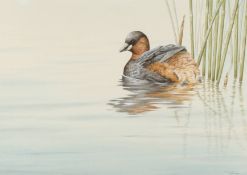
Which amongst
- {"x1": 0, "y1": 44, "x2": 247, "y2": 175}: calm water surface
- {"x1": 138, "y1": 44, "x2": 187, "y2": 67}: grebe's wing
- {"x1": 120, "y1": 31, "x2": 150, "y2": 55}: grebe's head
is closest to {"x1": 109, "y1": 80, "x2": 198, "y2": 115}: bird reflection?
{"x1": 0, "y1": 44, "x2": 247, "y2": 175}: calm water surface

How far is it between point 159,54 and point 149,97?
4.50 feet

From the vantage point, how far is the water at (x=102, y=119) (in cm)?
505

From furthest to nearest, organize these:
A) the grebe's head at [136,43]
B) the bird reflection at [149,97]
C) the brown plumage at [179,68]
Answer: the grebe's head at [136,43], the brown plumage at [179,68], the bird reflection at [149,97]

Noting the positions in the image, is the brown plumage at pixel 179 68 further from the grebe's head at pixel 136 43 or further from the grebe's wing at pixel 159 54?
the grebe's head at pixel 136 43

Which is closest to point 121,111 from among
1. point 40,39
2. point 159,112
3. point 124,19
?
point 159,112

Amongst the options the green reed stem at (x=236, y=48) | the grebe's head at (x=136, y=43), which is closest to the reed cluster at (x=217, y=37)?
the green reed stem at (x=236, y=48)

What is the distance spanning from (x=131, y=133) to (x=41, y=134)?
1.85 feet

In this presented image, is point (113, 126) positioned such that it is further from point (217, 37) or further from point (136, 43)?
point (136, 43)

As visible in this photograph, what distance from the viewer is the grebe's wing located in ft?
28.8

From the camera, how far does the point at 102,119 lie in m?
6.46

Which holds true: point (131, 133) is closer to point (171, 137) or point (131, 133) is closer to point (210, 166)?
point (171, 137)

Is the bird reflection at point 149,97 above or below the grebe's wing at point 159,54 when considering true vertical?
below

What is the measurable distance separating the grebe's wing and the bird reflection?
0.34 metres

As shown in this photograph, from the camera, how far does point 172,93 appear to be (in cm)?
786
